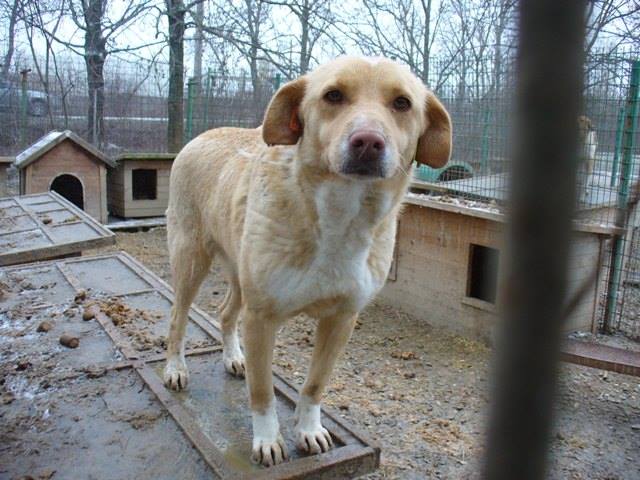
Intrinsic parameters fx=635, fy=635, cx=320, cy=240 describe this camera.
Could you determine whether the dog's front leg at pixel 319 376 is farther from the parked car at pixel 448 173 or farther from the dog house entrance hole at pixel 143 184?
the dog house entrance hole at pixel 143 184

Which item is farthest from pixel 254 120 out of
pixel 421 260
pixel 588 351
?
pixel 588 351

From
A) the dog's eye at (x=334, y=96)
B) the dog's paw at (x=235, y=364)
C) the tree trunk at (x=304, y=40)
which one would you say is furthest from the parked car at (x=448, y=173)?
the dog's eye at (x=334, y=96)

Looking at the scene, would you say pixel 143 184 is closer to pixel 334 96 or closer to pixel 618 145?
pixel 618 145

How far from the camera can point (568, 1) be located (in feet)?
1.23

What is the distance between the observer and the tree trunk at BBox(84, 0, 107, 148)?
9.92 m

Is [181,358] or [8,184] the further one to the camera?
[8,184]

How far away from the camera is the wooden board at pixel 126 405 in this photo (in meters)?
2.63

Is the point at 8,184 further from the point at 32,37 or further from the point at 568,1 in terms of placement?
the point at 568,1

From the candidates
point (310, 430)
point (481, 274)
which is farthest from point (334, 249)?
point (481, 274)

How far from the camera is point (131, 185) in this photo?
31.6 ft

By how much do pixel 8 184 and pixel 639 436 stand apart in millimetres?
8945

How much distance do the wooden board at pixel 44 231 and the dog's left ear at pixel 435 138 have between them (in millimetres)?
3537

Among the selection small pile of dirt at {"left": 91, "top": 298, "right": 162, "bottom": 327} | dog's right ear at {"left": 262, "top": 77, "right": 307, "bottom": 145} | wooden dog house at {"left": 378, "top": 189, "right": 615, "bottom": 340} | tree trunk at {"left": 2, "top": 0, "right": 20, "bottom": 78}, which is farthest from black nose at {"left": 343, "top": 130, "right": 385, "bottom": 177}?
tree trunk at {"left": 2, "top": 0, "right": 20, "bottom": 78}

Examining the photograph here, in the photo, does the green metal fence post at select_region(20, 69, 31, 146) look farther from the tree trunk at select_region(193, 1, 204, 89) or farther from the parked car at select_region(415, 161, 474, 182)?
the parked car at select_region(415, 161, 474, 182)
